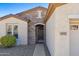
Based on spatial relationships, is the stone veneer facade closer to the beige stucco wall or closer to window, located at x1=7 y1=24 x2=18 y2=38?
the beige stucco wall

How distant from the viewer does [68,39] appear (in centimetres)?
882

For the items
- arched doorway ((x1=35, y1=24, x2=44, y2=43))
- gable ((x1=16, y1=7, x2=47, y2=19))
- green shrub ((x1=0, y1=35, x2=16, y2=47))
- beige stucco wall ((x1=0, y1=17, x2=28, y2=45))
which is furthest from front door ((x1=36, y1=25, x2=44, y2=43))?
green shrub ((x1=0, y1=35, x2=16, y2=47))

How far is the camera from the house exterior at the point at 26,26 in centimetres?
1897

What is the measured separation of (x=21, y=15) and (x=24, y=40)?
11.8 ft

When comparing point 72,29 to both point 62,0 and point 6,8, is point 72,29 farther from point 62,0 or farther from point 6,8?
point 6,8

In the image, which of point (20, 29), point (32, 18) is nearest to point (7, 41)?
point (20, 29)

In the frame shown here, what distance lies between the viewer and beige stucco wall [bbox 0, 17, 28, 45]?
18.9 m

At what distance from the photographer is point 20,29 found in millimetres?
19219

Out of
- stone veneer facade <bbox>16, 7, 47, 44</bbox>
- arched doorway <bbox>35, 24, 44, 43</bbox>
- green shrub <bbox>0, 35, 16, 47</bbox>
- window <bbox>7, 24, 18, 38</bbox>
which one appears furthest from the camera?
arched doorway <bbox>35, 24, 44, 43</bbox>

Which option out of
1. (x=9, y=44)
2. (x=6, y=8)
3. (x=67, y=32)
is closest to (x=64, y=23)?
(x=67, y=32)

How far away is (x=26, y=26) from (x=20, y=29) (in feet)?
2.78

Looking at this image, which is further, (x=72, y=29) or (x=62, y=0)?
(x=72, y=29)

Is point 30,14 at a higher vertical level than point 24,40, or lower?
higher

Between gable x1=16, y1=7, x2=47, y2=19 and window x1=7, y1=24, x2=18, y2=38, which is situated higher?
gable x1=16, y1=7, x2=47, y2=19
